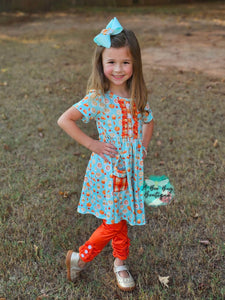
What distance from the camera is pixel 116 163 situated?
2025 mm

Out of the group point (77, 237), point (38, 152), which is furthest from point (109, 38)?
point (38, 152)

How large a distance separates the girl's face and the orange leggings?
871 mm

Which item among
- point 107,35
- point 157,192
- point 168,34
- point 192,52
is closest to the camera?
point 107,35

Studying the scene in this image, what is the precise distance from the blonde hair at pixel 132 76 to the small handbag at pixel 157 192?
3.44 feet

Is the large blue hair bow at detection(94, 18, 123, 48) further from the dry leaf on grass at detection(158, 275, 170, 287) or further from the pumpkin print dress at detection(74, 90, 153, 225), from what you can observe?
the dry leaf on grass at detection(158, 275, 170, 287)

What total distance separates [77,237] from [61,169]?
40.0 inches

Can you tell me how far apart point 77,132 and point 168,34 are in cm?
699

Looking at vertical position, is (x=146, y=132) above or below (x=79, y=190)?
above

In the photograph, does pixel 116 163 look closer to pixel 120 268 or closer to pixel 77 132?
pixel 77 132

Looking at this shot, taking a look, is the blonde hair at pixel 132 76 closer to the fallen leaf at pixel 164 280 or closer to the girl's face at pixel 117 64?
the girl's face at pixel 117 64

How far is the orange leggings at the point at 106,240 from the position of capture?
6.97ft

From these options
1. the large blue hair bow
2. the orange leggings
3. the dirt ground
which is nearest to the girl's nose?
the large blue hair bow

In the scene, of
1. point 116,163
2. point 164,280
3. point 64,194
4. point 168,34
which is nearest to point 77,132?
point 116,163

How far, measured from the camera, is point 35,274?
2.34m
